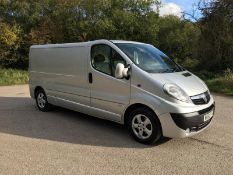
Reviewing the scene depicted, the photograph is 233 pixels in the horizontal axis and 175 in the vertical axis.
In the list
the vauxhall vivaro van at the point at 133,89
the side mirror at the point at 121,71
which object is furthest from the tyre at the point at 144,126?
the side mirror at the point at 121,71

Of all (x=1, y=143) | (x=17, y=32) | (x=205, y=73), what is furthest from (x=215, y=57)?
(x=17, y=32)

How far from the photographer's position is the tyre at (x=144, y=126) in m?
5.71

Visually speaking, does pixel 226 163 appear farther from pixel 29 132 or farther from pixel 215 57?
pixel 215 57

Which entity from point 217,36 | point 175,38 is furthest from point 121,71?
point 175,38

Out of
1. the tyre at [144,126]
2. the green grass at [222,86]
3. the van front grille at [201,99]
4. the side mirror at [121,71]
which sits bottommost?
the green grass at [222,86]

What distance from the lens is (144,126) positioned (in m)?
5.88

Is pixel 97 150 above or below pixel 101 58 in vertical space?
below

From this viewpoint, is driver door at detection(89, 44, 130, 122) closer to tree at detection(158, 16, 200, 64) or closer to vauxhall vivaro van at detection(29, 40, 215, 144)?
vauxhall vivaro van at detection(29, 40, 215, 144)

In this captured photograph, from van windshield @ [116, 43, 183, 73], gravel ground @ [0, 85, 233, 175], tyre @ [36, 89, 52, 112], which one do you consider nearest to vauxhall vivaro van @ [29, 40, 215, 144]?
van windshield @ [116, 43, 183, 73]

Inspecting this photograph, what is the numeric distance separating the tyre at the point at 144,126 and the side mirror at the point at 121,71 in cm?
68

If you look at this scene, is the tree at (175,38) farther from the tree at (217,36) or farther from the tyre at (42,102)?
the tyre at (42,102)

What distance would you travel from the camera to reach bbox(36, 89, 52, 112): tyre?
8602 millimetres

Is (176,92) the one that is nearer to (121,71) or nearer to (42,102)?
(121,71)

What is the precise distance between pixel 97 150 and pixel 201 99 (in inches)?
81.1
